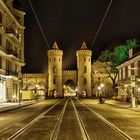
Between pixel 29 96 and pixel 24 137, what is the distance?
172 feet

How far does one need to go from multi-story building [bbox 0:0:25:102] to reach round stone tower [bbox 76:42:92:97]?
45.0 m

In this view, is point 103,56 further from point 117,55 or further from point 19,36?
point 19,36

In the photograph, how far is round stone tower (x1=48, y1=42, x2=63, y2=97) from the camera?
97975 millimetres

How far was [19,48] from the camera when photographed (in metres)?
56.2

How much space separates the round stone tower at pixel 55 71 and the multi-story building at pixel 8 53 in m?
42.7

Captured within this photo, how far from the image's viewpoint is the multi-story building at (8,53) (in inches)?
A: 1695

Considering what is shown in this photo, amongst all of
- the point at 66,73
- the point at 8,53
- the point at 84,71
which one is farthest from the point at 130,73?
the point at 66,73

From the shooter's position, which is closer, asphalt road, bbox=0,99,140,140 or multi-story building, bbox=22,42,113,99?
asphalt road, bbox=0,99,140,140

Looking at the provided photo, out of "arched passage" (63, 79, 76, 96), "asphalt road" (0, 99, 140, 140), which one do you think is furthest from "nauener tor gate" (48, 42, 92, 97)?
"asphalt road" (0, 99, 140, 140)

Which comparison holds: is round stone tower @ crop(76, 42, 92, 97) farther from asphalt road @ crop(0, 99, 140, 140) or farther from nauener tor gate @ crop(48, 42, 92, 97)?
asphalt road @ crop(0, 99, 140, 140)

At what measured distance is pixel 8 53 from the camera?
45875mm

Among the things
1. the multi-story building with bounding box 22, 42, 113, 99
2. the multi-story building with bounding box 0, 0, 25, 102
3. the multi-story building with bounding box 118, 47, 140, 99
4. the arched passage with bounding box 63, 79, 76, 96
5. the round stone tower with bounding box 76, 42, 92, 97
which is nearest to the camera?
the multi-story building with bounding box 118, 47, 140, 99

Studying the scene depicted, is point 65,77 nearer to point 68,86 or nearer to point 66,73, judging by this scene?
point 66,73

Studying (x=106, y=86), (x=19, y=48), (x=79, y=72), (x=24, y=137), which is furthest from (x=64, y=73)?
(x=24, y=137)
